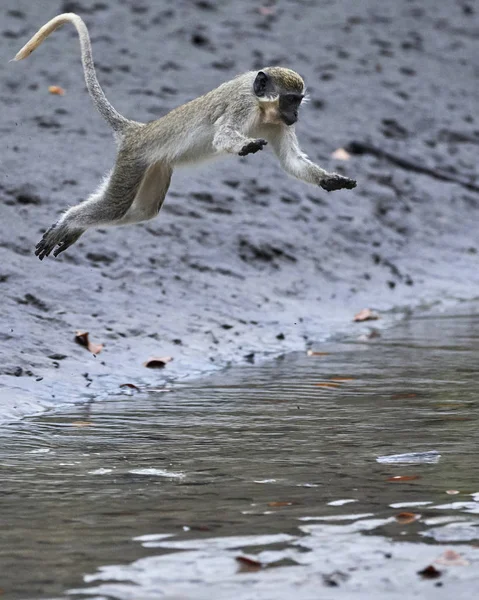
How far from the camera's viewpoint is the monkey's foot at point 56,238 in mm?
8258

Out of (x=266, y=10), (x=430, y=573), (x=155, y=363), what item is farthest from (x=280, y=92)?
(x=266, y=10)

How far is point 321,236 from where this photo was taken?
12.1m

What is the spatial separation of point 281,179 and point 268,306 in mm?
2808

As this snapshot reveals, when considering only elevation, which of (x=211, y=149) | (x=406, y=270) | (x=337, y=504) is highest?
(x=211, y=149)

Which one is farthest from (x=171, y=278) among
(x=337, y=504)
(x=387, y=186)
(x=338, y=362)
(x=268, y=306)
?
(x=337, y=504)

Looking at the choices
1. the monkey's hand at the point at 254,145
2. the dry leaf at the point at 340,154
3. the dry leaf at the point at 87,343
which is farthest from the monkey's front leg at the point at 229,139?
the dry leaf at the point at 340,154

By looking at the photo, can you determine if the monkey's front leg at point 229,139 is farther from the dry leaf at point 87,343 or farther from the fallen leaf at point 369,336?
the fallen leaf at point 369,336

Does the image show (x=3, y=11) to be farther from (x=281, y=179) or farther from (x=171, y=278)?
(x=171, y=278)

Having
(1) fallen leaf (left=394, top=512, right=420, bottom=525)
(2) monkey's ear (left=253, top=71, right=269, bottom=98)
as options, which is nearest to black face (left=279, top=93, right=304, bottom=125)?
(2) monkey's ear (left=253, top=71, right=269, bottom=98)

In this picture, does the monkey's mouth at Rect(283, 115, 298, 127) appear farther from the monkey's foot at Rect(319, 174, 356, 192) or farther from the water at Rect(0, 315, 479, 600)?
the water at Rect(0, 315, 479, 600)

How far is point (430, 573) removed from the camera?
4.30 meters

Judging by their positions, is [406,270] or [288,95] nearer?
[288,95]

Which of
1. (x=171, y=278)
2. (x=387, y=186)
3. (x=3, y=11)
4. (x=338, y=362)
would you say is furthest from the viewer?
(x=3, y=11)

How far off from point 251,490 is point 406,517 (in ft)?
2.47
